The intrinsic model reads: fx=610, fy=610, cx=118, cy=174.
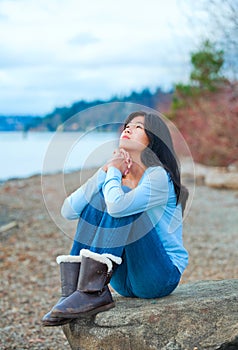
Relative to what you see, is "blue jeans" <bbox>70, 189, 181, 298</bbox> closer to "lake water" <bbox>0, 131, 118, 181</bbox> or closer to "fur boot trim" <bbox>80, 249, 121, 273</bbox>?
"fur boot trim" <bbox>80, 249, 121, 273</bbox>

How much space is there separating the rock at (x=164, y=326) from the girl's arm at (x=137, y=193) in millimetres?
459

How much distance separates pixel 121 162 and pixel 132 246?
43cm

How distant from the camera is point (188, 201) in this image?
3326 millimetres

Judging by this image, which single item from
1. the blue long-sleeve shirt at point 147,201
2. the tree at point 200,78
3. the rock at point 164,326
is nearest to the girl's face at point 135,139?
the blue long-sleeve shirt at point 147,201

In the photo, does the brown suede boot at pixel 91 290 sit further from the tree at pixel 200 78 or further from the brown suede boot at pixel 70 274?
the tree at pixel 200 78

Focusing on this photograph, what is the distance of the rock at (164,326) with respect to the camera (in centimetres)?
259

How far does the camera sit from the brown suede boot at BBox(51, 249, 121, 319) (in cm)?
280

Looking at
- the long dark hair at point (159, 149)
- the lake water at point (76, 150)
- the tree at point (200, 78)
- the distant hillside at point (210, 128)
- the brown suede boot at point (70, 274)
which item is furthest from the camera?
the tree at point (200, 78)

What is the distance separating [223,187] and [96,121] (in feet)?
34.3

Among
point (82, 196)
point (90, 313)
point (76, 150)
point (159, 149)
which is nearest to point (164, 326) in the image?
point (90, 313)

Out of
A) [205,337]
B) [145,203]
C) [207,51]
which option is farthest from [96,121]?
[207,51]

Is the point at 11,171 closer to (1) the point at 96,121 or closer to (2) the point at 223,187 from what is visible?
(2) the point at 223,187

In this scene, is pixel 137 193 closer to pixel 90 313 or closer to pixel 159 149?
pixel 159 149

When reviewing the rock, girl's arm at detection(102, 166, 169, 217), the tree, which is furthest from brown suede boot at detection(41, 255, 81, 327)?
the tree
